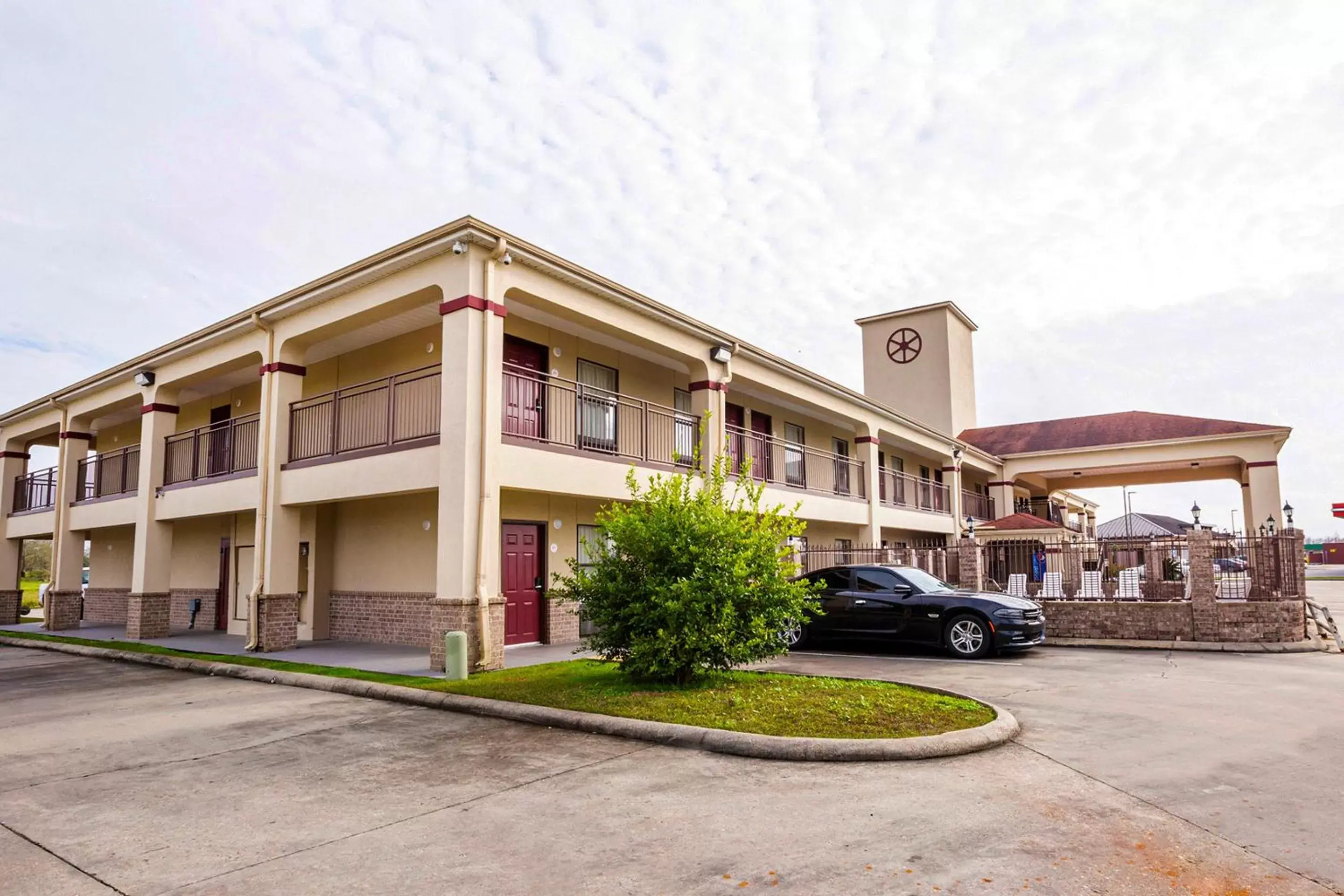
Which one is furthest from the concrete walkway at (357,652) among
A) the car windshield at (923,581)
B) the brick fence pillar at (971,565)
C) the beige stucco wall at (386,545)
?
the brick fence pillar at (971,565)

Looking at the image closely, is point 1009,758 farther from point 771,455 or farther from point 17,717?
point 771,455

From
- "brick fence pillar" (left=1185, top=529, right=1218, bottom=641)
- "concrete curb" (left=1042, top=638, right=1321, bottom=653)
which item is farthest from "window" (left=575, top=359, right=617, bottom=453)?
"brick fence pillar" (left=1185, top=529, right=1218, bottom=641)

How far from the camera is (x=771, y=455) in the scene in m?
20.9

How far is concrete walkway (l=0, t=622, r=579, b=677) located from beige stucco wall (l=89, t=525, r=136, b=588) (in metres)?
5.78

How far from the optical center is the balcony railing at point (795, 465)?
754 inches

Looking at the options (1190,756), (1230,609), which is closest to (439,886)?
(1190,756)

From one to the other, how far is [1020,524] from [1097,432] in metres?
7.19

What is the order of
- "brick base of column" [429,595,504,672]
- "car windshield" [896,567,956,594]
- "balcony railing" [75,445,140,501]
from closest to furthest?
"brick base of column" [429,595,504,672], "car windshield" [896,567,956,594], "balcony railing" [75,445,140,501]

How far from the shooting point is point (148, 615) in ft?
58.0

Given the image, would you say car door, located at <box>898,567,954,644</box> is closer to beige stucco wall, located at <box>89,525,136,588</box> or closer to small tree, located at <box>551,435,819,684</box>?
small tree, located at <box>551,435,819,684</box>

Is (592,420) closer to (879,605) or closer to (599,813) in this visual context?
(879,605)

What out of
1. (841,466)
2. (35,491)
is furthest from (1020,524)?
(35,491)

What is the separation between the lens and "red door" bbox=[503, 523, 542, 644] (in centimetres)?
1451

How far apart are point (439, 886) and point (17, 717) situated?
798cm
